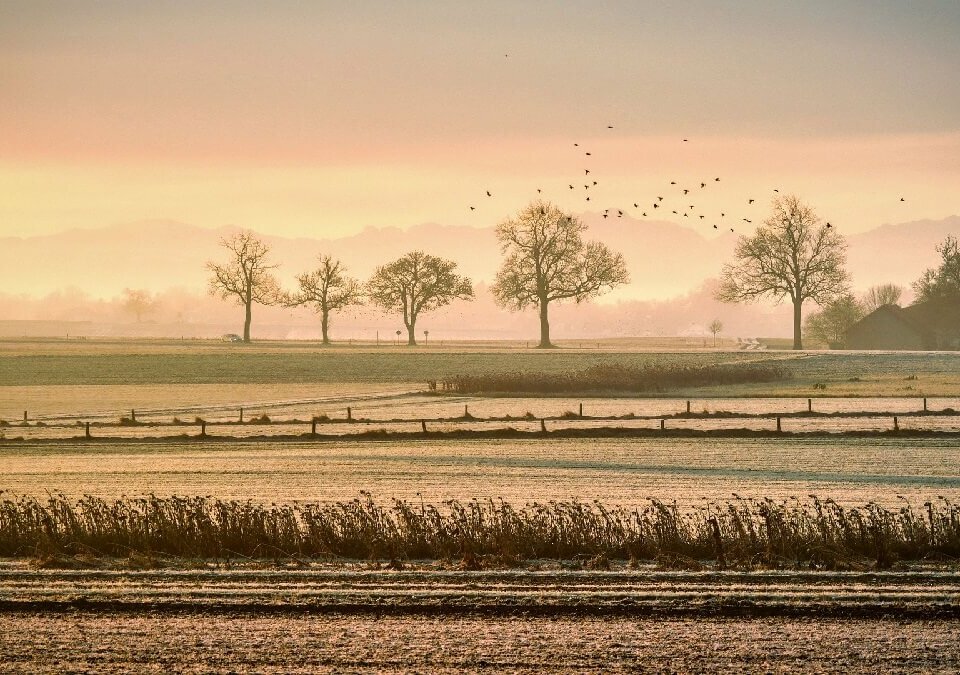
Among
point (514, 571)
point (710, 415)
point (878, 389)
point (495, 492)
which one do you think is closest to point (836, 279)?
point (878, 389)

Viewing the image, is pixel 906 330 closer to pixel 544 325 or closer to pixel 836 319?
pixel 836 319

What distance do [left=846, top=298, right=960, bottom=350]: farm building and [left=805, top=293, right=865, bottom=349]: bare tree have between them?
3.26 metres

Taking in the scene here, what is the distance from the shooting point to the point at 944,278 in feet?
429

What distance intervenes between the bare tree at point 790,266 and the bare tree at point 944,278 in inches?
716

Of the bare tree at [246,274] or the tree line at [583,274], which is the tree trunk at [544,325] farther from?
the bare tree at [246,274]

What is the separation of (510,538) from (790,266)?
97.5 metres

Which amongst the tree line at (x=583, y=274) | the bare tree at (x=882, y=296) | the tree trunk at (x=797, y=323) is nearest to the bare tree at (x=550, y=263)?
the tree line at (x=583, y=274)

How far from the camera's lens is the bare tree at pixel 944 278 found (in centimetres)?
12688

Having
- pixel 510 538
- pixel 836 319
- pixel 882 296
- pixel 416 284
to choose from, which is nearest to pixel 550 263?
pixel 416 284

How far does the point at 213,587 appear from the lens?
1870cm

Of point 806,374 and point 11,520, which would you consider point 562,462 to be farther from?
point 806,374

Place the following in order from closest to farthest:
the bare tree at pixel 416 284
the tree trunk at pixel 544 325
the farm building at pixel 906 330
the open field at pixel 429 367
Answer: the open field at pixel 429 367 < the farm building at pixel 906 330 < the tree trunk at pixel 544 325 < the bare tree at pixel 416 284

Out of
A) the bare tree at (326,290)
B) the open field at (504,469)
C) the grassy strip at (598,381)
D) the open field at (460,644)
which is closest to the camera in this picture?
the open field at (460,644)

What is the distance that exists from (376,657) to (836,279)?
338ft
